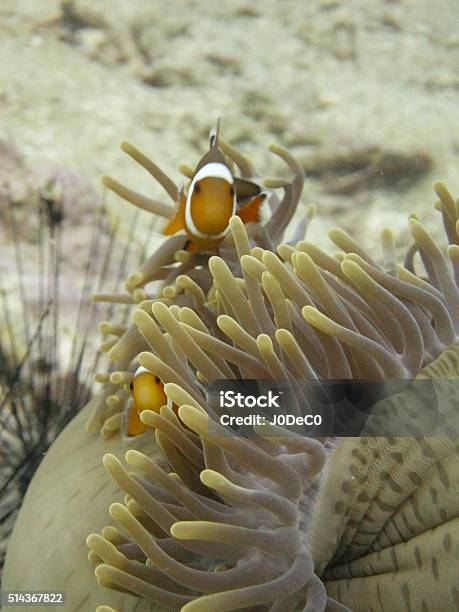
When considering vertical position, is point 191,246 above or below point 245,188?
below

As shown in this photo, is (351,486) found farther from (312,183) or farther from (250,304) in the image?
(312,183)

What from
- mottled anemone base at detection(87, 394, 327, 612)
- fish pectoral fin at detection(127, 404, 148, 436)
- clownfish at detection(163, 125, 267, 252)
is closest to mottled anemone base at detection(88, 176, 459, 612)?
mottled anemone base at detection(87, 394, 327, 612)

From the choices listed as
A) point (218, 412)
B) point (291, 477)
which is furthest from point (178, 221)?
point (291, 477)

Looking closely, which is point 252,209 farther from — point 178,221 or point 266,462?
point 266,462

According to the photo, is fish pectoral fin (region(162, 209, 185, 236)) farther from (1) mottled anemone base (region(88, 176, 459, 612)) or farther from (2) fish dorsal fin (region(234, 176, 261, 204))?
(1) mottled anemone base (region(88, 176, 459, 612))

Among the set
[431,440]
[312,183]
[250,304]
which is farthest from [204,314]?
[312,183]

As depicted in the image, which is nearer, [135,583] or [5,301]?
[135,583]
